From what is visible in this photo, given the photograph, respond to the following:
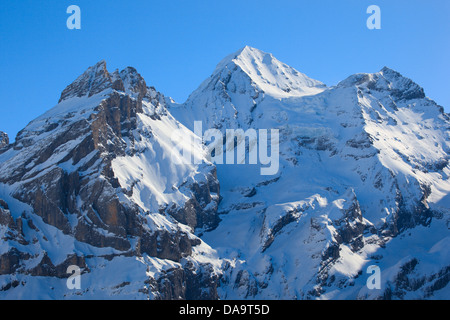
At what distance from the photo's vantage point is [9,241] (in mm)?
194250

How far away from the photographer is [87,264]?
7854 inches
